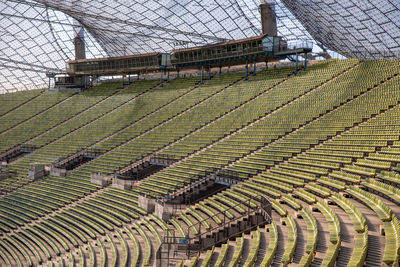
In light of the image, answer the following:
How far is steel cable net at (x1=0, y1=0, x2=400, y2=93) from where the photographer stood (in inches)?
1385

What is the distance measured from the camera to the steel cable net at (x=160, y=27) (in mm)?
35188

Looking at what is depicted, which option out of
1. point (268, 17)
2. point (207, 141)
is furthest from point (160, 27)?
point (207, 141)

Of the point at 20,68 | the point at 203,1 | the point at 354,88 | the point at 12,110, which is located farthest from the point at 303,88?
the point at 20,68

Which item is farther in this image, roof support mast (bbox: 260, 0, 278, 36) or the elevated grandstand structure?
roof support mast (bbox: 260, 0, 278, 36)

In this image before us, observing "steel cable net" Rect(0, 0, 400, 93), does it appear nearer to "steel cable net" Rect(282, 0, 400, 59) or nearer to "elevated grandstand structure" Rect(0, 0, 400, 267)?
"steel cable net" Rect(282, 0, 400, 59)

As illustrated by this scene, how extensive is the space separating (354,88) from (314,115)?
387 cm

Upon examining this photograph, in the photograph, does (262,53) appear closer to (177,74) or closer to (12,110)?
(177,74)

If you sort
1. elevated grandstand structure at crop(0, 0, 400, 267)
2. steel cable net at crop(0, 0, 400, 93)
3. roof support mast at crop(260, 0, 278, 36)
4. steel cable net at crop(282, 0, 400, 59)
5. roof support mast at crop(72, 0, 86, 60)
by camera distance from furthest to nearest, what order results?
1. roof support mast at crop(72, 0, 86, 60)
2. roof support mast at crop(260, 0, 278, 36)
3. steel cable net at crop(0, 0, 400, 93)
4. steel cable net at crop(282, 0, 400, 59)
5. elevated grandstand structure at crop(0, 0, 400, 267)

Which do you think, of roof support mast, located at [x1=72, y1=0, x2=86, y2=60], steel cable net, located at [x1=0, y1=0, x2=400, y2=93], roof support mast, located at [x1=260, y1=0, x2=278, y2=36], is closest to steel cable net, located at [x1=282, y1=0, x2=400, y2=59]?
steel cable net, located at [x1=0, y1=0, x2=400, y2=93]

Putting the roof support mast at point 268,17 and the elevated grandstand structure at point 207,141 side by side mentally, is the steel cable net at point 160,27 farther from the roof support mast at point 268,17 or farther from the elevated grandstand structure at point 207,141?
the roof support mast at point 268,17

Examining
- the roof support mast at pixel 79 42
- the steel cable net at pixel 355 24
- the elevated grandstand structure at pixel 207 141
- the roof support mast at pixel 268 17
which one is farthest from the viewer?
the roof support mast at pixel 79 42

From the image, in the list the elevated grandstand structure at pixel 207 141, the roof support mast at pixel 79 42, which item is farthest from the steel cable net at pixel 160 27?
the roof support mast at pixel 79 42

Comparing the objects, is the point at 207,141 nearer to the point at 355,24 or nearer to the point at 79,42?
the point at 355,24

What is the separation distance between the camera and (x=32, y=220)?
2742 cm
